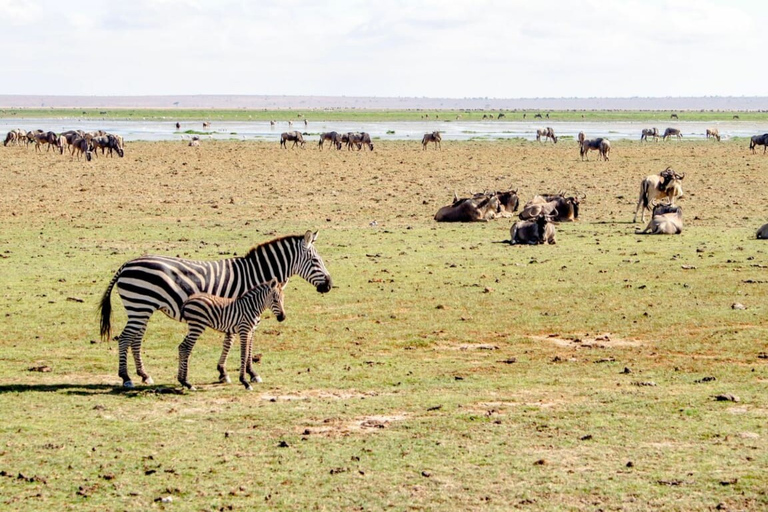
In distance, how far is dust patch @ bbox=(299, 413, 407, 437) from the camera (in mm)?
9633

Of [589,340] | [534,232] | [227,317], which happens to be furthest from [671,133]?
[227,317]

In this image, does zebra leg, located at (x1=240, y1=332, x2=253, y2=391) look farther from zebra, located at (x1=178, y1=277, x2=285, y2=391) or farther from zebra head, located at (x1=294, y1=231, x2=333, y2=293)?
zebra head, located at (x1=294, y1=231, x2=333, y2=293)

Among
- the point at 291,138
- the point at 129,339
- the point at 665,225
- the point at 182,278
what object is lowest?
the point at 129,339

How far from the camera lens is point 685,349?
42.9 ft

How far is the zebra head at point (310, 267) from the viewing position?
12312 millimetres

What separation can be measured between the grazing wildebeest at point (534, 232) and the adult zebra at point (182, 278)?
414 inches

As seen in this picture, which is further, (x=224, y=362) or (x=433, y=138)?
(x=433, y=138)

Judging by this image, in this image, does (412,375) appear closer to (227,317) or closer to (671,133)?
(227,317)

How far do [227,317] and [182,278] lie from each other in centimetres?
83

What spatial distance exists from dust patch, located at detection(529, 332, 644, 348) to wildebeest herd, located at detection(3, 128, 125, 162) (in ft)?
118

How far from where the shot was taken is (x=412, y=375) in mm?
11867

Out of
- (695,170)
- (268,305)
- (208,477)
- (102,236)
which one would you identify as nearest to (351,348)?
(268,305)

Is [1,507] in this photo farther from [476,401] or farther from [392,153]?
[392,153]

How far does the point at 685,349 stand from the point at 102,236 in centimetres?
1433
